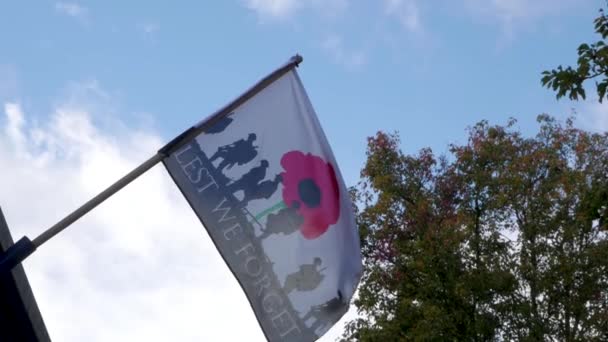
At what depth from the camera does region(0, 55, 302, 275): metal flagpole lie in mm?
5547

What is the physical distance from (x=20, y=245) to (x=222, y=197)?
1.36m

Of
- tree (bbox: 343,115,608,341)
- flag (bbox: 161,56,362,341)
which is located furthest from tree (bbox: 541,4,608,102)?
tree (bbox: 343,115,608,341)

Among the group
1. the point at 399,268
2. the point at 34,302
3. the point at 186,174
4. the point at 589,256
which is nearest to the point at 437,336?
the point at 399,268

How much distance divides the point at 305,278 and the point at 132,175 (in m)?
1.39

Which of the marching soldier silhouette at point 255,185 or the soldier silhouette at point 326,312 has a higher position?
the marching soldier silhouette at point 255,185

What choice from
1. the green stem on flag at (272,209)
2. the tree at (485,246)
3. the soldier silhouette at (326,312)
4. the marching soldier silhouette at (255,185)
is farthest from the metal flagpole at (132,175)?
the tree at (485,246)

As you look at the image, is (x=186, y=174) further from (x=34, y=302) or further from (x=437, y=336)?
(x=437, y=336)

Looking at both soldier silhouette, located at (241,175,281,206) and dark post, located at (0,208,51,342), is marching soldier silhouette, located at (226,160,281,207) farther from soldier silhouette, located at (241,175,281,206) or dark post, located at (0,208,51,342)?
dark post, located at (0,208,51,342)

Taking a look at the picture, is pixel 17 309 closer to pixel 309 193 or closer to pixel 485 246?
pixel 309 193

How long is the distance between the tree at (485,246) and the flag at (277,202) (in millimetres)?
20074

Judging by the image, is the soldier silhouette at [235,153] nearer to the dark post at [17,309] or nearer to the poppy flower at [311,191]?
the poppy flower at [311,191]

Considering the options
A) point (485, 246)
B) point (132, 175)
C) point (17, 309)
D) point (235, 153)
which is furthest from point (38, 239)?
point (485, 246)

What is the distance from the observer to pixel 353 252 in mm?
6969

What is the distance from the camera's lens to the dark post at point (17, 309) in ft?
25.3
